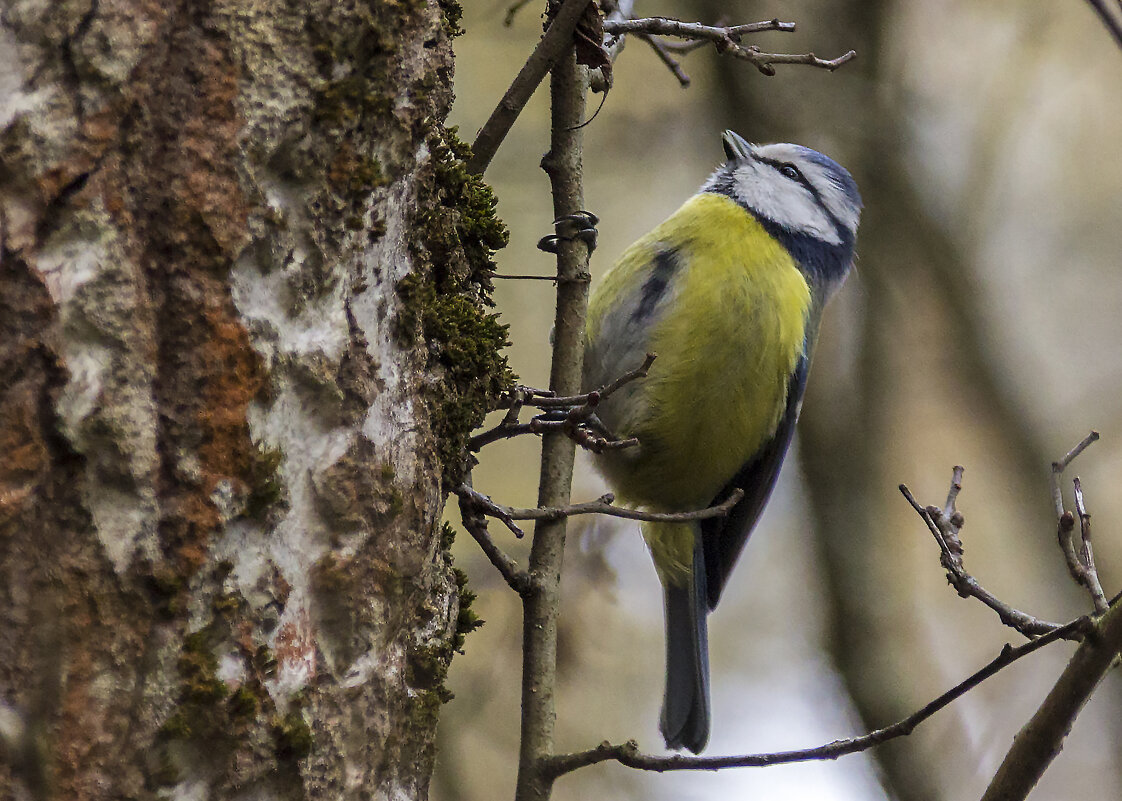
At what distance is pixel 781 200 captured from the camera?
311 centimetres

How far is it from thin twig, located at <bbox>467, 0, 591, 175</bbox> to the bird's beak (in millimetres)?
1634

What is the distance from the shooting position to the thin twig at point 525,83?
5.56ft

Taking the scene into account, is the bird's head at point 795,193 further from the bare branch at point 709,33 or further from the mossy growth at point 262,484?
the mossy growth at point 262,484

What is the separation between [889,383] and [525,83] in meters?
2.75

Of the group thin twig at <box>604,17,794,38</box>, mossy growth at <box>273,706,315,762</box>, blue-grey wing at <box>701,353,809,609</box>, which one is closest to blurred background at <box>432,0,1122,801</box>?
blue-grey wing at <box>701,353,809,609</box>

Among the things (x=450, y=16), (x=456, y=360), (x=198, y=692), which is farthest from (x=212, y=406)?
(x=450, y=16)

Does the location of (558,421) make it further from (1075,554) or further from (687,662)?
(687,662)

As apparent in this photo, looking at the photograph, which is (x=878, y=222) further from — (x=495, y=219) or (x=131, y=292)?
(x=131, y=292)

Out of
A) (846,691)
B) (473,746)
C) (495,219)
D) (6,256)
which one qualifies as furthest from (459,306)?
(473,746)

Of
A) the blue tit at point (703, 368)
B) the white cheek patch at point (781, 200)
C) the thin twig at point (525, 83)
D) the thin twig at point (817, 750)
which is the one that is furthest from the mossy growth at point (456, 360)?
the white cheek patch at point (781, 200)

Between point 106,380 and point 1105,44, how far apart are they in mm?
6097

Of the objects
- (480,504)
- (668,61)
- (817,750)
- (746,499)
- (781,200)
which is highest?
(781,200)

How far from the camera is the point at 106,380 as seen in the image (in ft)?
3.44

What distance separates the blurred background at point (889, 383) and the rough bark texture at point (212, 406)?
2206 millimetres
